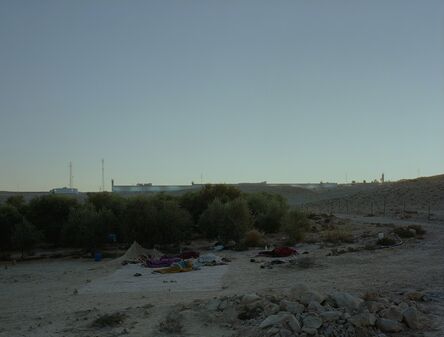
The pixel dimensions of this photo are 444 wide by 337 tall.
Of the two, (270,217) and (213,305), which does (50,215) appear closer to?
(270,217)

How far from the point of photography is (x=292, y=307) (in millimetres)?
11977

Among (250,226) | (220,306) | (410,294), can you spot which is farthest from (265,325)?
(250,226)

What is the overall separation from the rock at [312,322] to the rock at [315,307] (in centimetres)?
44

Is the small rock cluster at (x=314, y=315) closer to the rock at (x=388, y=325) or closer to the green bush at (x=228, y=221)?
the rock at (x=388, y=325)

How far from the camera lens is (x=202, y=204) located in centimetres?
4266

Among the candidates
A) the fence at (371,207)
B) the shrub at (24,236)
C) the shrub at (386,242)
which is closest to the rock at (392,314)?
the shrub at (386,242)

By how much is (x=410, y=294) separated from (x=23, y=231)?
26164 millimetres

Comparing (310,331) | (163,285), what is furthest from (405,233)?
(310,331)

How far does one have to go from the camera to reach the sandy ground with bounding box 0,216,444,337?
44.2 ft

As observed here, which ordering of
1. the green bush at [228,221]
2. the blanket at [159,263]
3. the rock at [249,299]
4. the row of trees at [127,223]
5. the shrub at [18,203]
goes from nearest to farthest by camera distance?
the rock at [249,299] < the blanket at [159,263] < the row of trees at [127,223] < the green bush at [228,221] < the shrub at [18,203]

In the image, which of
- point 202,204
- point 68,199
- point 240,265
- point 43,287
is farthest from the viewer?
point 202,204

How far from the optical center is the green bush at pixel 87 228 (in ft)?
110

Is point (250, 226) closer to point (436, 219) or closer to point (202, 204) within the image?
point (202, 204)

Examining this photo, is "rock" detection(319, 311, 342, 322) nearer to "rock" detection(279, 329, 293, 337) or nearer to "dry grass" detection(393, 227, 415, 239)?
"rock" detection(279, 329, 293, 337)
